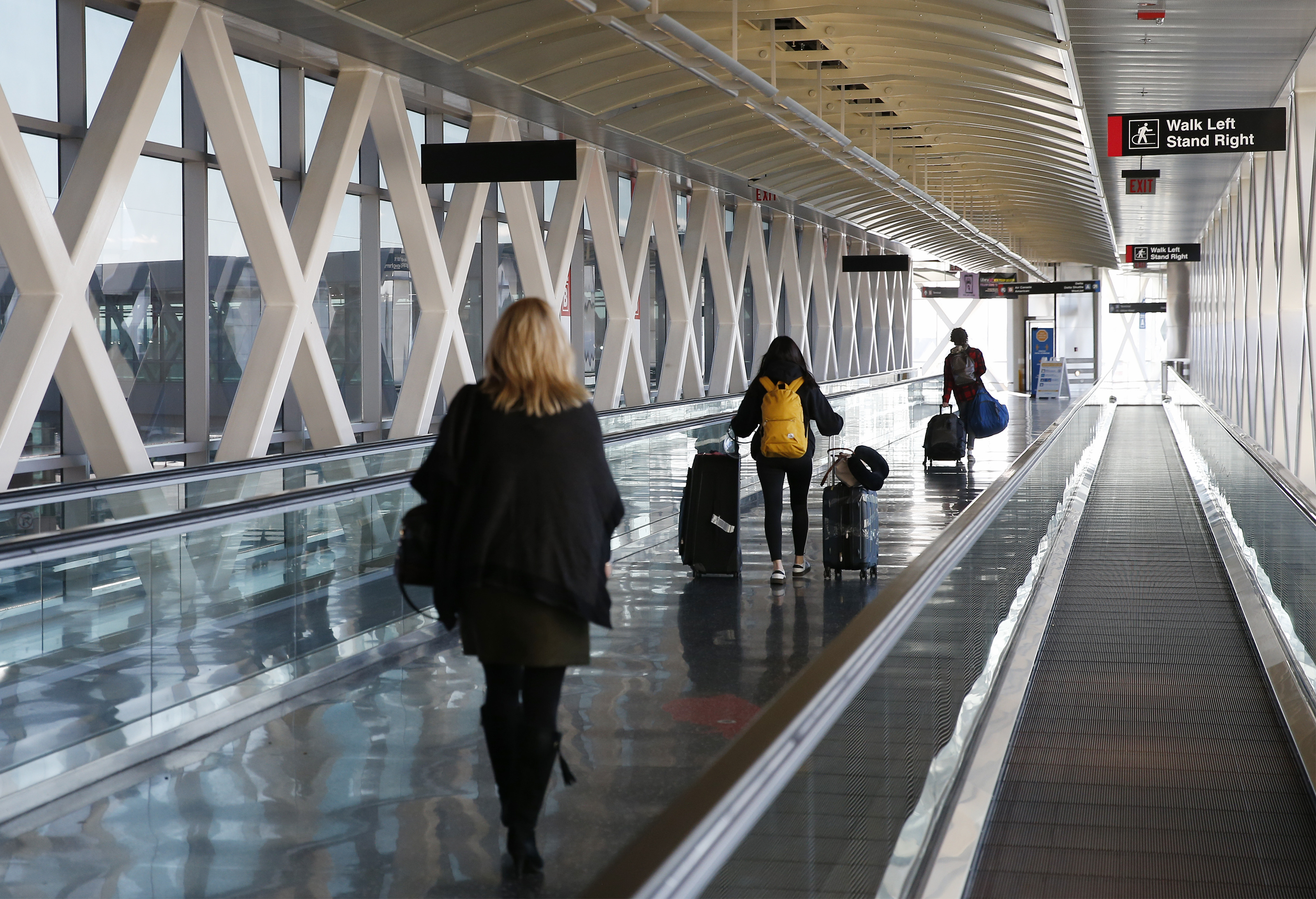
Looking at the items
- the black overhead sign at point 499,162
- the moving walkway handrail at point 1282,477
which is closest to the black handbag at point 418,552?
the moving walkway handrail at point 1282,477

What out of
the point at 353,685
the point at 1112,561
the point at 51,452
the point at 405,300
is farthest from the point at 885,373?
the point at 353,685

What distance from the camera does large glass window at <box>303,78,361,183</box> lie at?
47.8 ft

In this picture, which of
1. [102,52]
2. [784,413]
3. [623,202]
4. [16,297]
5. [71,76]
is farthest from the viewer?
[623,202]

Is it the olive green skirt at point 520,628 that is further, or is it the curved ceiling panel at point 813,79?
the curved ceiling panel at point 813,79

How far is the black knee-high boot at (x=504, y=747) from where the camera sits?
3.93 m

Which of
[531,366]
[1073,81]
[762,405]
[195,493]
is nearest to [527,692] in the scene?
[531,366]

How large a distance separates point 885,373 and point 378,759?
28.2 meters

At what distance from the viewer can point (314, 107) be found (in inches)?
579

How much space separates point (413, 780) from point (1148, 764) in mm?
3956

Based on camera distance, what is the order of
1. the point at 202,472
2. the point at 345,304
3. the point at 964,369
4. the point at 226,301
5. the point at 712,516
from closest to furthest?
the point at 202,472 < the point at 712,516 < the point at 226,301 < the point at 345,304 < the point at 964,369

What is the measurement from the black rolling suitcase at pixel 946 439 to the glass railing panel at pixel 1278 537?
4.91m

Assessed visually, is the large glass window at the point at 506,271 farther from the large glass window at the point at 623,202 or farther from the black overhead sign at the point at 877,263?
the black overhead sign at the point at 877,263

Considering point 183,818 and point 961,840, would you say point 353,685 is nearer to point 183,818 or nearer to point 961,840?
point 183,818

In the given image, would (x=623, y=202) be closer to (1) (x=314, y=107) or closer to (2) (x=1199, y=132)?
(1) (x=314, y=107)
